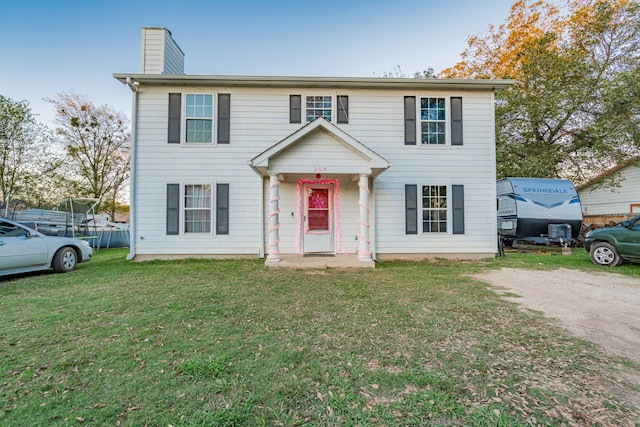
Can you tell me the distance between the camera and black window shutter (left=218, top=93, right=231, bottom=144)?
8.73 meters

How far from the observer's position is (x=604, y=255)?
7750mm

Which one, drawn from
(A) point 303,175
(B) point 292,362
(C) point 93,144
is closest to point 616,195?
(A) point 303,175

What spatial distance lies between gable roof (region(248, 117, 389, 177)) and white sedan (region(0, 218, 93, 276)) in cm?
500

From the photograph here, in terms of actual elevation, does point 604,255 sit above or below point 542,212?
below

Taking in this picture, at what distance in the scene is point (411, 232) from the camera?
29.0ft

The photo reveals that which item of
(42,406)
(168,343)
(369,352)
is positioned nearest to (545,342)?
(369,352)

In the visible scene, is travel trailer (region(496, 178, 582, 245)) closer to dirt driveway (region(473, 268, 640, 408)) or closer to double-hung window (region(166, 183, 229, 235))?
dirt driveway (region(473, 268, 640, 408))

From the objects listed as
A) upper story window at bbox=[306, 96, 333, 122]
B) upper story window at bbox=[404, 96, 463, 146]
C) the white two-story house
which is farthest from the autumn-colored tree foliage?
upper story window at bbox=[306, 96, 333, 122]

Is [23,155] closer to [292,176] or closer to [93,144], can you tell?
[93,144]

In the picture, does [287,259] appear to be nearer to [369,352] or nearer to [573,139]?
[369,352]

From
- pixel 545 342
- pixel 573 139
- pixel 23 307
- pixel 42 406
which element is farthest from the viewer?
pixel 573 139

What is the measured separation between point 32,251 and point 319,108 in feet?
26.4

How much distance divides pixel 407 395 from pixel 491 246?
840 centimetres

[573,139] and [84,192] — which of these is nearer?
[573,139]
